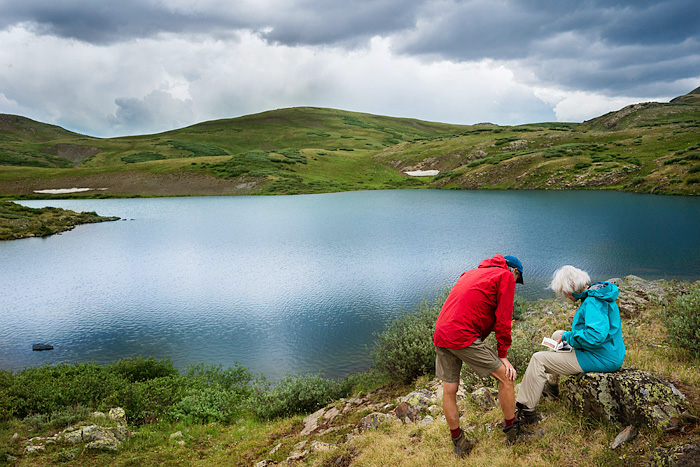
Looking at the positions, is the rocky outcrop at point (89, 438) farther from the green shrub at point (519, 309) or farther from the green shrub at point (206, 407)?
the green shrub at point (519, 309)

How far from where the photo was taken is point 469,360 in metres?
6.14

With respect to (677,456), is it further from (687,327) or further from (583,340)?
(687,327)

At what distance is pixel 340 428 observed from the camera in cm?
914

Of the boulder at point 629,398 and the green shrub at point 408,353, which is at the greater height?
the boulder at point 629,398

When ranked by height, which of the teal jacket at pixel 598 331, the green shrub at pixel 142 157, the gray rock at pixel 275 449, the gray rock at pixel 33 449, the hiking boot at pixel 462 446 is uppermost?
the green shrub at pixel 142 157

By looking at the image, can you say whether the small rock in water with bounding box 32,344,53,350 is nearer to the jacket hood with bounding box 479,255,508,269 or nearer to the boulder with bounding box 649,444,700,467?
the jacket hood with bounding box 479,255,508,269

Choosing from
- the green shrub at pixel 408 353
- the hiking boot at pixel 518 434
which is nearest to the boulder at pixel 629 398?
the hiking boot at pixel 518 434

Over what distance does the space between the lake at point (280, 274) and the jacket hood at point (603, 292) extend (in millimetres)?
11356

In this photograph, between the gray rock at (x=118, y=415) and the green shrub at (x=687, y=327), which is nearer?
the green shrub at (x=687, y=327)

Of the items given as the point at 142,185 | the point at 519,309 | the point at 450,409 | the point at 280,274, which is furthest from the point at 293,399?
the point at 142,185

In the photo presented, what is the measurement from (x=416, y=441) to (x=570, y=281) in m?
4.11

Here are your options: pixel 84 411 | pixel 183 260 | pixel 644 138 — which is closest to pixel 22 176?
pixel 183 260

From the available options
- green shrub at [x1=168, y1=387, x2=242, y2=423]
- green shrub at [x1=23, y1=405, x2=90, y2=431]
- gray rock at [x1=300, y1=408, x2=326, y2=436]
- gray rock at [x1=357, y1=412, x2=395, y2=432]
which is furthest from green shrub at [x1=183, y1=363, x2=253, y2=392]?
gray rock at [x1=357, y1=412, x2=395, y2=432]

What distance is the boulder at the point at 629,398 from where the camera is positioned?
17.5ft
